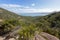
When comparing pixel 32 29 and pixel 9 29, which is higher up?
pixel 32 29

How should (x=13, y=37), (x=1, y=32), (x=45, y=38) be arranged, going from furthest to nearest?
(x=1, y=32), (x=13, y=37), (x=45, y=38)

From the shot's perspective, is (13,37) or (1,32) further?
(1,32)

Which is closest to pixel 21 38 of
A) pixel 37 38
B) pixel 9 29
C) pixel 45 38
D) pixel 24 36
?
pixel 24 36

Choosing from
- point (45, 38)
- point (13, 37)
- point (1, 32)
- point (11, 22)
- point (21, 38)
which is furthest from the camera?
point (11, 22)

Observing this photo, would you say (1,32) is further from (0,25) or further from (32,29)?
(32,29)

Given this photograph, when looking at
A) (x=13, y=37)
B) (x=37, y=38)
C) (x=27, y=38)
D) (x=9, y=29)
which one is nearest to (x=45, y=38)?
(x=37, y=38)

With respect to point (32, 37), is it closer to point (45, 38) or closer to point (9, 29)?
point (45, 38)

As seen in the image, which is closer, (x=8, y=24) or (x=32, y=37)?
(x=32, y=37)

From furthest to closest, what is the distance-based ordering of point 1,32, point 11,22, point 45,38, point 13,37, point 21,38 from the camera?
point 11,22 < point 1,32 < point 13,37 < point 45,38 < point 21,38

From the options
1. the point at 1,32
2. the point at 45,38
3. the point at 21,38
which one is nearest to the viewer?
the point at 21,38
